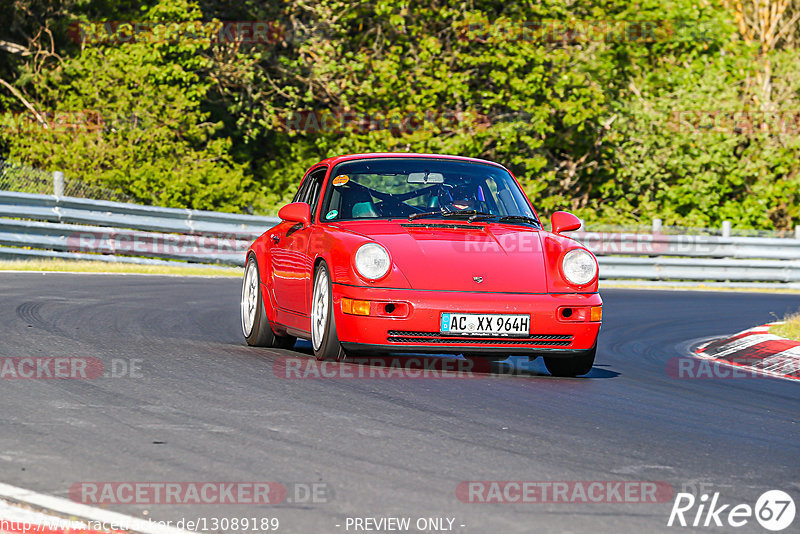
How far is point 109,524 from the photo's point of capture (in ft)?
13.4

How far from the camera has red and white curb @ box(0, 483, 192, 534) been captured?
4031 mm

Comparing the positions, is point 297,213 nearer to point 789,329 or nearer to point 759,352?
point 759,352

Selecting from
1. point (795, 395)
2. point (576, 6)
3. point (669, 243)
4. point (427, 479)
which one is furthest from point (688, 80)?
point (427, 479)

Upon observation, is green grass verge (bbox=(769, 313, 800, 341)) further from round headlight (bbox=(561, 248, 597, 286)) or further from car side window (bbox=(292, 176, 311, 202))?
car side window (bbox=(292, 176, 311, 202))

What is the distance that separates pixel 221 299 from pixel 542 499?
33.1 ft

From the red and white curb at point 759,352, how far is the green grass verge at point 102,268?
962 centimetres

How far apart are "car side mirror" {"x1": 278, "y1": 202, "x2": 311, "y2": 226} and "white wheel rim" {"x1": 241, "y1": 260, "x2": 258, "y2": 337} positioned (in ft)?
3.30

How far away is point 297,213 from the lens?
29.5ft

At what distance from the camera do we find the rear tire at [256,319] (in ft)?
31.5

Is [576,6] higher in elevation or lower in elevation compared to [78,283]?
higher

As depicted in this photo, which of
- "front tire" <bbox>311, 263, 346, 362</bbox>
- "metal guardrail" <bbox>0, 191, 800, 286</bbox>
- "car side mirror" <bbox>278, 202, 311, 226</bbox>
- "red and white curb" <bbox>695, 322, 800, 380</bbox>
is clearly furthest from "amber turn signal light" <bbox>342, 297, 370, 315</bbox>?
"metal guardrail" <bbox>0, 191, 800, 286</bbox>

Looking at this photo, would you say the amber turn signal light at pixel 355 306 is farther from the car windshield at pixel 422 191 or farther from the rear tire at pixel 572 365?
the rear tire at pixel 572 365

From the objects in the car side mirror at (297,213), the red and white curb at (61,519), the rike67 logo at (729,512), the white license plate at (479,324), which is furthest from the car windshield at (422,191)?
the red and white curb at (61,519)

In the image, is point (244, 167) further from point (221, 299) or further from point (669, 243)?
point (221, 299)
